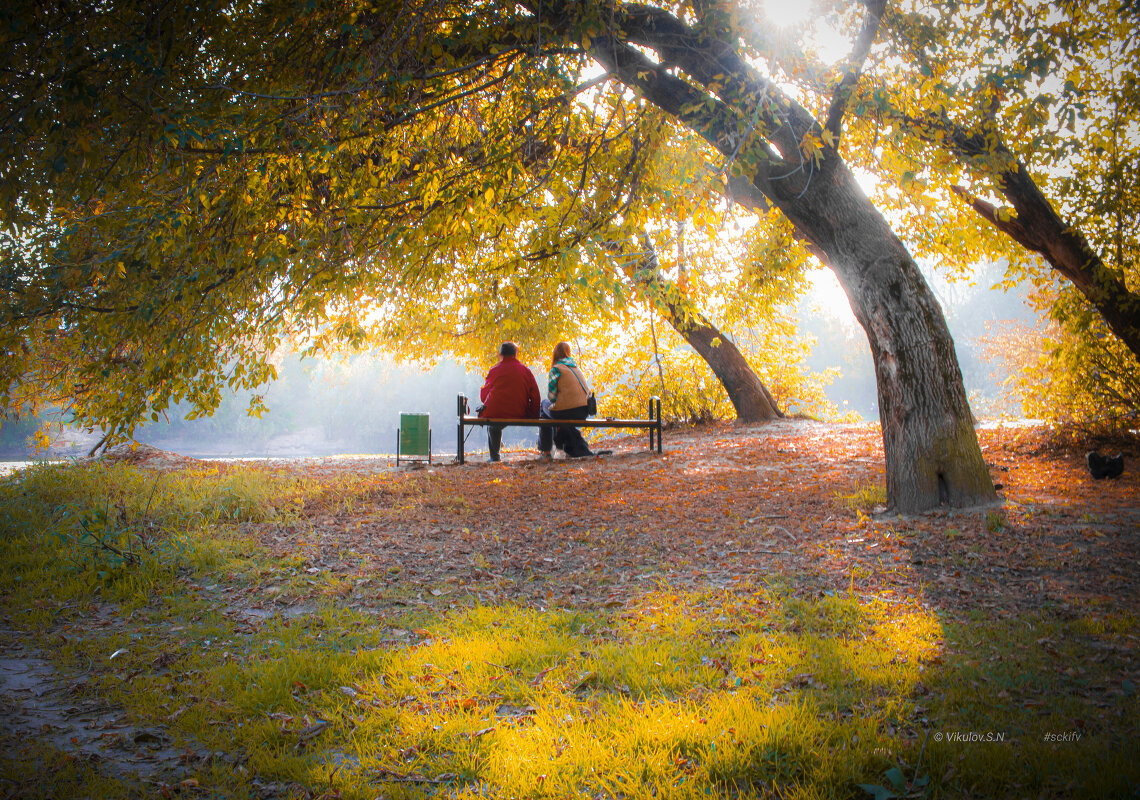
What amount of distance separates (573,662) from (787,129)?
5.02 metres

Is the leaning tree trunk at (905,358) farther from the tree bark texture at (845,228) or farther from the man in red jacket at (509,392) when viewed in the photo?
the man in red jacket at (509,392)

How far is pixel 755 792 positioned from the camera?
212 cm

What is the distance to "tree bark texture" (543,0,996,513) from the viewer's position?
5.39 meters

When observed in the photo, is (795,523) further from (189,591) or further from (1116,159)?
(1116,159)

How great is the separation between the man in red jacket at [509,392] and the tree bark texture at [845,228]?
191 inches

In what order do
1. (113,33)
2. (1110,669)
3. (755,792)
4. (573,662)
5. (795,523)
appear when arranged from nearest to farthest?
(755,792) < (1110,669) < (573,662) < (113,33) < (795,523)

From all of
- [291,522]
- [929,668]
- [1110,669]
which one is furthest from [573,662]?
[291,522]

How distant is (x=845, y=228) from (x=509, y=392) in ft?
17.9

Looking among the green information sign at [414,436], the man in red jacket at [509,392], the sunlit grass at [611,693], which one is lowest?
the sunlit grass at [611,693]

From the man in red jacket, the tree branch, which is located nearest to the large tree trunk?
the man in red jacket

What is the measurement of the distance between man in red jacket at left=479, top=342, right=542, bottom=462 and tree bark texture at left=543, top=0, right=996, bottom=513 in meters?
4.85

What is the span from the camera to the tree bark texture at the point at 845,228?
539 cm

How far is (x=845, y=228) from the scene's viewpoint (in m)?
5.79

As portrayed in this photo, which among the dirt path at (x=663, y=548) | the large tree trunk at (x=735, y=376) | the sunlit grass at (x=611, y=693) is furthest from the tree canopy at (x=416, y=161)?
the large tree trunk at (x=735, y=376)
